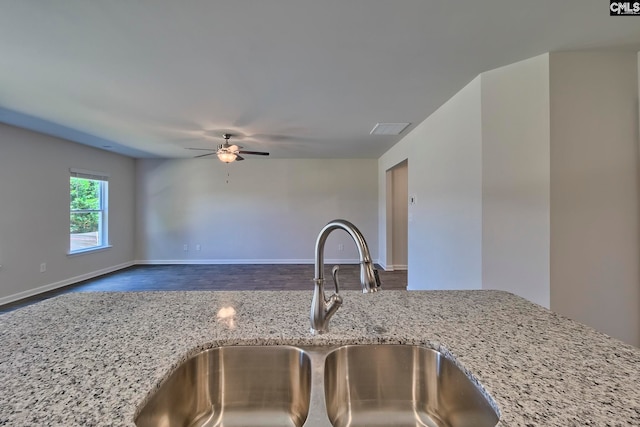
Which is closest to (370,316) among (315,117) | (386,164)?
(315,117)

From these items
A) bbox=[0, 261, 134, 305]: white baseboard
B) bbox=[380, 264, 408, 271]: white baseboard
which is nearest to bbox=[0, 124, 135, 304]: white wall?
bbox=[0, 261, 134, 305]: white baseboard

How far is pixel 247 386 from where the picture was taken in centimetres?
80

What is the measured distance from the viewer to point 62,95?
258 centimetres

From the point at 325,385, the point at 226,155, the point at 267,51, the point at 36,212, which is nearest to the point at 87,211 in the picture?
the point at 36,212

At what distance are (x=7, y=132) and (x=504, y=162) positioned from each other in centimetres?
584

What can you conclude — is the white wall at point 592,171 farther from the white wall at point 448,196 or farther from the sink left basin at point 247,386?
the sink left basin at point 247,386

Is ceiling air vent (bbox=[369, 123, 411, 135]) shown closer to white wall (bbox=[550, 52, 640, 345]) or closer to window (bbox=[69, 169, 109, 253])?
white wall (bbox=[550, 52, 640, 345])

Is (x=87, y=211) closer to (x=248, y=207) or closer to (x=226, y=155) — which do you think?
(x=248, y=207)

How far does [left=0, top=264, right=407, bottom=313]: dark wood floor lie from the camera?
14.1 feet

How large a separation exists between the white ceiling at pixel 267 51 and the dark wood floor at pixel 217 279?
261cm

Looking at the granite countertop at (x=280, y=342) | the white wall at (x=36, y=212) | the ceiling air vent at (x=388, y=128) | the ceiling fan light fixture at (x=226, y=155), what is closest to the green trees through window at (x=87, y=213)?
the white wall at (x=36, y=212)

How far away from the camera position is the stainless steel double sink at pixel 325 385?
2.45ft

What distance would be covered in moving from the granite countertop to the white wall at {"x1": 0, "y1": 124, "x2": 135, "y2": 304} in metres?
3.89

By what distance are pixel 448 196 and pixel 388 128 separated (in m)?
1.42
